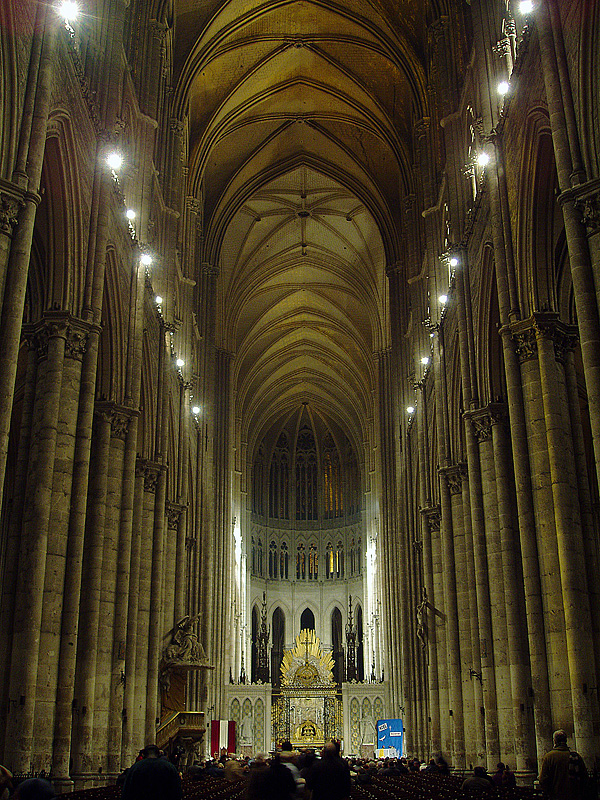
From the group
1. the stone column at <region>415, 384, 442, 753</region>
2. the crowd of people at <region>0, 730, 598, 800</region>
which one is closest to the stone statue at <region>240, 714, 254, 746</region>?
the stone column at <region>415, 384, 442, 753</region>

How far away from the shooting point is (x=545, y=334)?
53.1ft

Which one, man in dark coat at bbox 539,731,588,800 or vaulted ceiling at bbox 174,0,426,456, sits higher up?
vaulted ceiling at bbox 174,0,426,456

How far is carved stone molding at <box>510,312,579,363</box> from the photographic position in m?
16.2

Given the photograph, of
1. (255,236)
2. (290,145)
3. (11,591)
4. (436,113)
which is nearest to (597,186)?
(11,591)

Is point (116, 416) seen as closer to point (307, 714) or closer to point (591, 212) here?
point (591, 212)

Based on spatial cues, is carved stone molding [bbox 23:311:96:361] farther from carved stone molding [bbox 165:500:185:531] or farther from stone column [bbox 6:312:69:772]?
carved stone molding [bbox 165:500:185:531]

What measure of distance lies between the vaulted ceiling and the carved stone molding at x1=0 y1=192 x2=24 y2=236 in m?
20.3

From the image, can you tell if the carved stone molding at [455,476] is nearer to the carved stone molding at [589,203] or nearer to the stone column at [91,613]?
the stone column at [91,613]

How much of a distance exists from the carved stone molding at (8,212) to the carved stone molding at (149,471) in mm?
12183

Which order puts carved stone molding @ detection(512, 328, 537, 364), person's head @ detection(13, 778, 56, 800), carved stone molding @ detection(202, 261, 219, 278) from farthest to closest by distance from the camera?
1. carved stone molding @ detection(202, 261, 219, 278)
2. carved stone molding @ detection(512, 328, 537, 364)
3. person's head @ detection(13, 778, 56, 800)

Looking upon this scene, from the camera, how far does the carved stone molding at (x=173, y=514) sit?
2858cm

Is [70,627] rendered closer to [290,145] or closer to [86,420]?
[86,420]

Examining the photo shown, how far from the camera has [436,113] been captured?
2944 centimetres

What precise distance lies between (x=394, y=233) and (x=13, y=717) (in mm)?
30615
